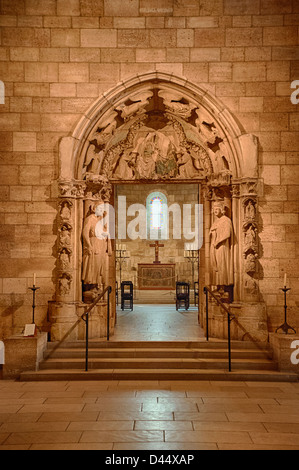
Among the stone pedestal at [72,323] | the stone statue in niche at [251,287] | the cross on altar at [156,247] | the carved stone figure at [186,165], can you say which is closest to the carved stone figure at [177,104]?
the carved stone figure at [186,165]

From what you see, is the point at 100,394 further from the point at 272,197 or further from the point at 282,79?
the point at 282,79

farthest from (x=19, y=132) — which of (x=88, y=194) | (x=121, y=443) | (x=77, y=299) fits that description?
(x=121, y=443)

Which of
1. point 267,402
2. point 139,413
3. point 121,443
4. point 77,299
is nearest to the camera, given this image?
point 121,443

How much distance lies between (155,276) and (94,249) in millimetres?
6573

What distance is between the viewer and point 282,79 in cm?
638

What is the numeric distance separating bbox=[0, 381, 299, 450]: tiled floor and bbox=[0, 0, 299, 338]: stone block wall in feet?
6.42

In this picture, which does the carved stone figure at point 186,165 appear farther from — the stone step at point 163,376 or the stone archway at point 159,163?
the stone step at point 163,376

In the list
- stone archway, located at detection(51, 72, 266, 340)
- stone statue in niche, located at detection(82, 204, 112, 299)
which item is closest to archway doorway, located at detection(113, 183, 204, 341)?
stone archway, located at detection(51, 72, 266, 340)

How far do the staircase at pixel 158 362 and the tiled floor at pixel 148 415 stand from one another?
0.16 metres

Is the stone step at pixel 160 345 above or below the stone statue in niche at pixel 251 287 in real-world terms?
below

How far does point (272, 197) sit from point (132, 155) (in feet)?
8.07

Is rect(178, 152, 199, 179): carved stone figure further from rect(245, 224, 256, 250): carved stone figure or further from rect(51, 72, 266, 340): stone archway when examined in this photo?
rect(245, 224, 256, 250): carved stone figure

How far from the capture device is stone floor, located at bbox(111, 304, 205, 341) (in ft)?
20.2

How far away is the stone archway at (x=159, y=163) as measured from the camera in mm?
6145
